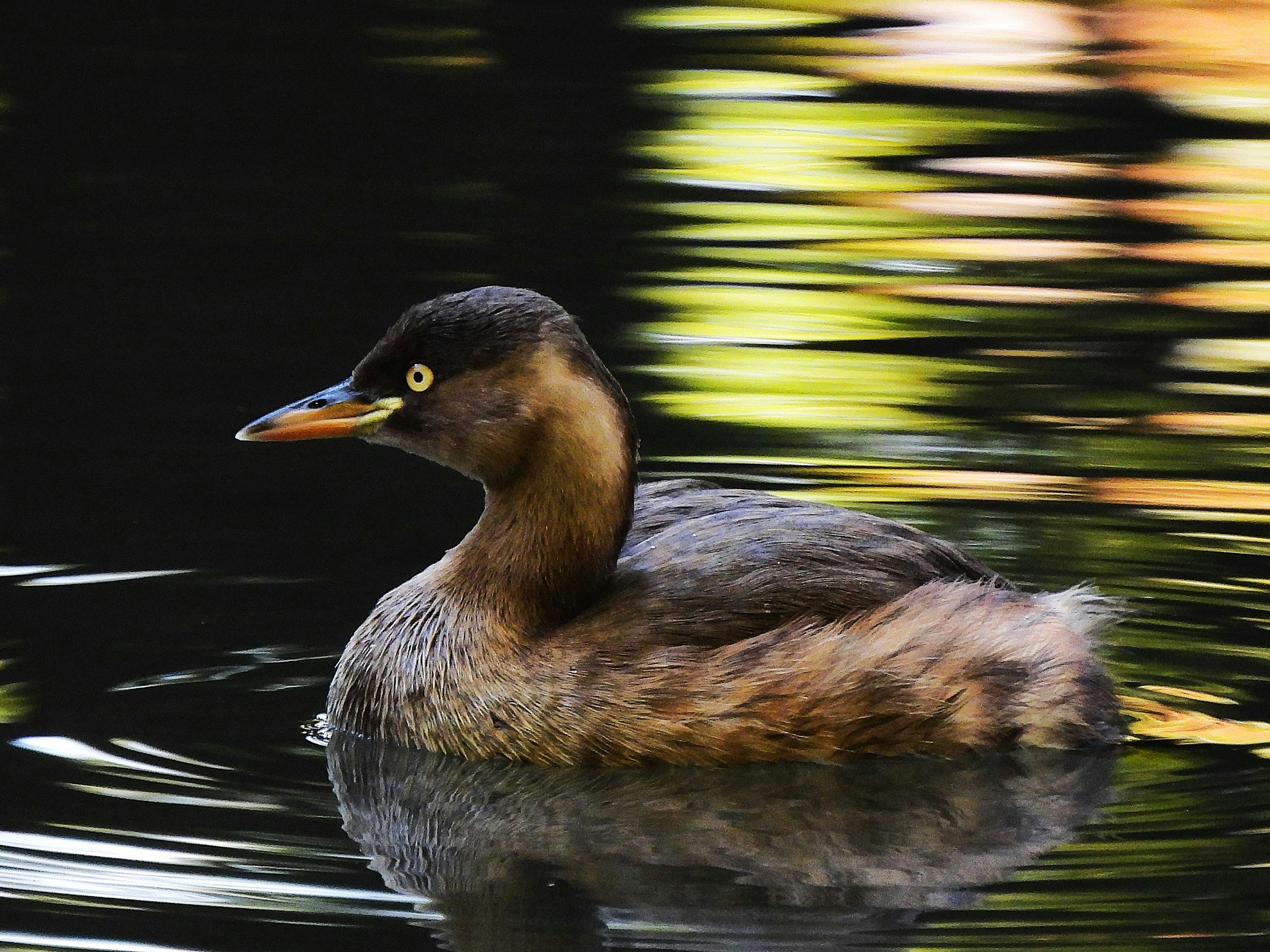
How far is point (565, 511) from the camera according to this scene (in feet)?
21.5

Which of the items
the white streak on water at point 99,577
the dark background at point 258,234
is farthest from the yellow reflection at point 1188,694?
the white streak on water at point 99,577

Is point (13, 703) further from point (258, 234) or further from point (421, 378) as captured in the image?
point (258, 234)

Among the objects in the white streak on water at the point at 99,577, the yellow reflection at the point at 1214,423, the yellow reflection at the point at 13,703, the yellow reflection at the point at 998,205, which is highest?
the yellow reflection at the point at 998,205

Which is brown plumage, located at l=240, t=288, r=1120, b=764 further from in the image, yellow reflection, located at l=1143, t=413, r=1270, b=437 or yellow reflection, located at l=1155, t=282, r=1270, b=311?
yellow reflection, located at l=1155, t=282, r=1270, b=311

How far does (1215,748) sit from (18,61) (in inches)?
421

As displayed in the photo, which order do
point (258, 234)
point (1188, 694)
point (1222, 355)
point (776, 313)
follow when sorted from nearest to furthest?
1. point (1188, 694)
2. point (1222, 355)
3. point (776, 313)
4. point (258, 234)

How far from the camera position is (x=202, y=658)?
7.04 meters

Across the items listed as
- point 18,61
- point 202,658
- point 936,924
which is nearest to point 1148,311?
point 202,658

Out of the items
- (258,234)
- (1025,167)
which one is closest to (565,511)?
(258,234)

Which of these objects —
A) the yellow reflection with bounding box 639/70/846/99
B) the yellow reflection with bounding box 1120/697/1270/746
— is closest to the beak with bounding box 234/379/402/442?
the yellow reflection with bounding box 1120/697/1270/746

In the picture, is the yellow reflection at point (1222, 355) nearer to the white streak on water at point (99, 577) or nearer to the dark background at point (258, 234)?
the dark background at point (258, 234)

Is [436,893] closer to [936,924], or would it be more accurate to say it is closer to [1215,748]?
[936,924]

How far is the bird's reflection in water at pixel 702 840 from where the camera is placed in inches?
211

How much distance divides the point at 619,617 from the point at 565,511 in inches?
12.7
